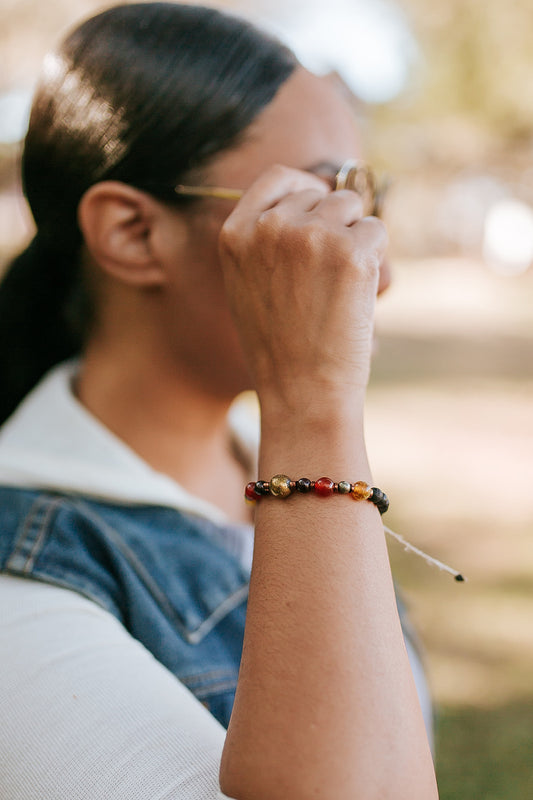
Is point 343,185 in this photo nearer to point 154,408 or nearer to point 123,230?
point 123,230

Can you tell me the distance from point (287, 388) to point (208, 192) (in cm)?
61

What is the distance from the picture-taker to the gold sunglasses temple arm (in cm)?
173

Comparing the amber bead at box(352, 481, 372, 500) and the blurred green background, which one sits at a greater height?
the amber bead at box(352, 481, 372, 500)

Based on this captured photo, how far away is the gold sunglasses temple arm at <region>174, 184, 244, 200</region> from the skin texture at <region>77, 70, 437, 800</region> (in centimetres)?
2

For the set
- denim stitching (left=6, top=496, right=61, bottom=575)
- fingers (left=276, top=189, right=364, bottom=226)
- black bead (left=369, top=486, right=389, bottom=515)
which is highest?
fingers (left=276, top=189, right=364, bottom=226)

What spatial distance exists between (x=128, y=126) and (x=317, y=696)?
122cm

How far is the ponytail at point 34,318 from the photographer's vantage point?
206cm

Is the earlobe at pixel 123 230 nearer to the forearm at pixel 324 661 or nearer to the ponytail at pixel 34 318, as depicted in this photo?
the ponytail at pixel 34 318

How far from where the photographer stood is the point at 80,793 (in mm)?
1112

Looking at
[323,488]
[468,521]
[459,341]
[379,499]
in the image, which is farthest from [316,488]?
[459,341]

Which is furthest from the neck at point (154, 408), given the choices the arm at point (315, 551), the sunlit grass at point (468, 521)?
the sunlit grass at point (468, 521)

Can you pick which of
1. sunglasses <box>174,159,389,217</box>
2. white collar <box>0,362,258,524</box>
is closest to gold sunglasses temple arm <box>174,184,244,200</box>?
sunglasses <box>174,159,389,217</box>

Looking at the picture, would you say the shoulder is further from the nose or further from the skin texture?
the nose

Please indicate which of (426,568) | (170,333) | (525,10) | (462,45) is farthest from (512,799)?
(462,45)
